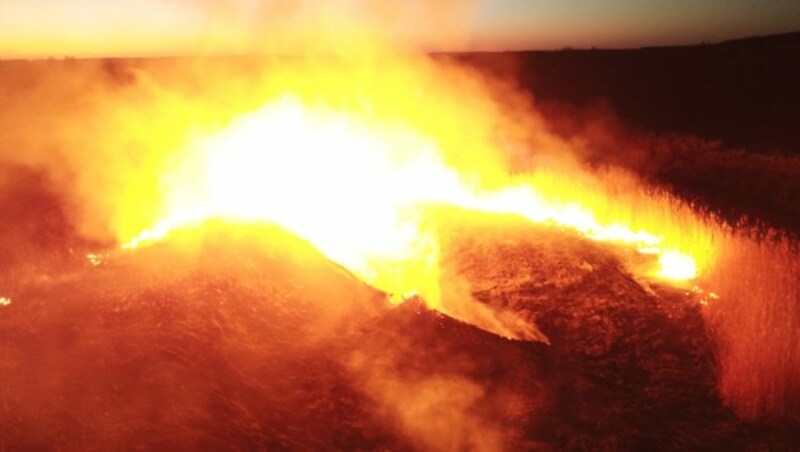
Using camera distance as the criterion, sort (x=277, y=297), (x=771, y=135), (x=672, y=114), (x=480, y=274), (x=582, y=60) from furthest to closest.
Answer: (x=582, y=60) < (x=672, y=114) < (x=771, y=135) < (x=480, y=274) < (x=277, y=297)

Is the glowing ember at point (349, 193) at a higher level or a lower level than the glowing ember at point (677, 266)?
higher

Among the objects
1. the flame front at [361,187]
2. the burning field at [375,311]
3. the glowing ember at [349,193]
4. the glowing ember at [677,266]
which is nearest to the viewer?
the burning field at [375,311]

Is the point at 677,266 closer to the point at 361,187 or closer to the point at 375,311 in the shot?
the point at 375,311

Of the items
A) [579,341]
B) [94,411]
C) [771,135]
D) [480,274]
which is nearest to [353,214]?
[480,274]

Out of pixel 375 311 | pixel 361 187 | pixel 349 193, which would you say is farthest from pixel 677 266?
pixel 361 187

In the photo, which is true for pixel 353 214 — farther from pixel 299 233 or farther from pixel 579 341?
pixel 579 341
